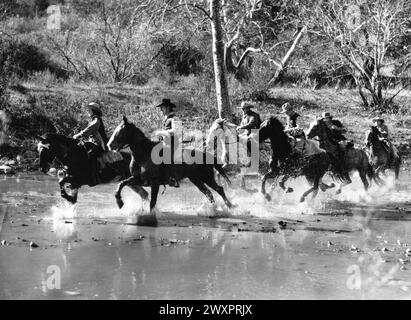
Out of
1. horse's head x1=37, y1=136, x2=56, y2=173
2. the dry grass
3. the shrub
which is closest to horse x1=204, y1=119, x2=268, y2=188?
horse's head x1=37, y1=136, x2=56, y2=173

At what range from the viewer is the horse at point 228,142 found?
51.6 ft

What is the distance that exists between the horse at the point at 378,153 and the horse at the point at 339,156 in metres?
0.41

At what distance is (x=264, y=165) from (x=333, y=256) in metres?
8.00

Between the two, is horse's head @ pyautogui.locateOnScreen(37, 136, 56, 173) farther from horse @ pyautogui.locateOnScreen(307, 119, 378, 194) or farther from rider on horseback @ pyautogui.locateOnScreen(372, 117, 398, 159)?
rider on horseback @ pyautogui.locateOnScreen(372, 117, 398, 159)

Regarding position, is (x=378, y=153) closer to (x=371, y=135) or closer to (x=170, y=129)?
(x=371, y=135)

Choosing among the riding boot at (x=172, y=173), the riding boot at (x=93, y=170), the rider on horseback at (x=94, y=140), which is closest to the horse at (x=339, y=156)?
the riding boot at (x=172, y=173)

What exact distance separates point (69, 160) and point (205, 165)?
109 inches

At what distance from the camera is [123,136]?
13.0 m

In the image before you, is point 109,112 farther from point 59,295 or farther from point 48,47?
point 59,295

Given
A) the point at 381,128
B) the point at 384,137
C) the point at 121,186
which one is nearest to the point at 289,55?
the point at 381,128

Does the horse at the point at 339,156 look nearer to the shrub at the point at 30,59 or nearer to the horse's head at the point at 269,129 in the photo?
the horse's head at the point at 269,129

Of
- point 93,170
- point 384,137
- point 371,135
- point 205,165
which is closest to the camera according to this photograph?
point 93,170
